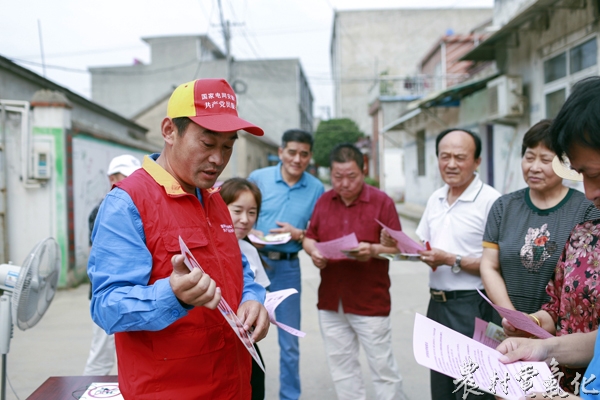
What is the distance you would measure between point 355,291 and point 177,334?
1.86 metres

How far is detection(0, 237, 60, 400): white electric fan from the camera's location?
8.35ft

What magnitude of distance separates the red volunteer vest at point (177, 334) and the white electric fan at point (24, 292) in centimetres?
140

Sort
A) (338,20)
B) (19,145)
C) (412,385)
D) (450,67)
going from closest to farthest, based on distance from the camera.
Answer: (412,385) < (19,145) < (450,67) < (338,20)

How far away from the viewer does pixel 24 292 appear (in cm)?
262

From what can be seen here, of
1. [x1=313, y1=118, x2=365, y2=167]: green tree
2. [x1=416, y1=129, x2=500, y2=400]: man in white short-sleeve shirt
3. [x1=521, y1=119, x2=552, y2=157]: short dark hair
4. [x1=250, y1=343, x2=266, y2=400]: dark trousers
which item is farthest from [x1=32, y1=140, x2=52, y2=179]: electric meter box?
[x1=313, y1=118, x2=365, y2=167]: green tree

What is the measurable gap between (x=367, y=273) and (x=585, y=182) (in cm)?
194

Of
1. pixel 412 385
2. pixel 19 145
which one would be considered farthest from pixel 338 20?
pixel 412 385

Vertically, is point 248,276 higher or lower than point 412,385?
higher

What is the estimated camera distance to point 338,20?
31312 millimetres

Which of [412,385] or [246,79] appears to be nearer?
[412,385]

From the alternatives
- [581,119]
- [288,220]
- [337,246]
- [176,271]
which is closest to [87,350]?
[288,220]

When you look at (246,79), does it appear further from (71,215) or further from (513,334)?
(513,334)

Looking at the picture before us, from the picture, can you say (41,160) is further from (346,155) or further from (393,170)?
(393,170)

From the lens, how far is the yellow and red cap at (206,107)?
154 cm
